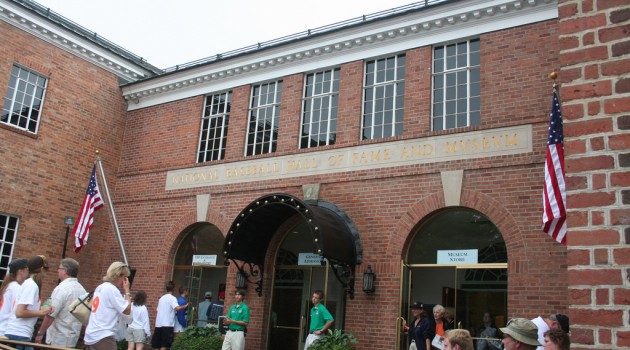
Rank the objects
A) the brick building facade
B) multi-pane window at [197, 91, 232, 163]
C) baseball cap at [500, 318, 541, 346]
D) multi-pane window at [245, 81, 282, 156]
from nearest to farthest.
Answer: baseball cap at [500, 318, 541, 346] → the brick building facade → multi-pane window at [245, 81, 282, 156] → multi-pane window at [197, 91, 232, 163]

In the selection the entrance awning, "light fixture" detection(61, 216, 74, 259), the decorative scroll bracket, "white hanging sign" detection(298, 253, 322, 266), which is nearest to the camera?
the entrance awning

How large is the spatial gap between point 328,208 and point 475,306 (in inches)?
158

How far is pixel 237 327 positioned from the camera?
511 inches

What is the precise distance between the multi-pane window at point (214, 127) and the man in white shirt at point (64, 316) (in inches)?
372

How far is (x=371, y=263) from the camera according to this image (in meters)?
13.1

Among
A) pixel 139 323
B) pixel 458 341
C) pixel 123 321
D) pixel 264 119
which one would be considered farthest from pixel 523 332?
pixel 264 119

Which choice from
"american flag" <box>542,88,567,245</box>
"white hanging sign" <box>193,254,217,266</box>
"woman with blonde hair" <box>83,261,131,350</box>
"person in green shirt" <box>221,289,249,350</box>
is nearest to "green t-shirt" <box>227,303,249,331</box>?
"person in green shirt" <box>221,289,249,350</box>

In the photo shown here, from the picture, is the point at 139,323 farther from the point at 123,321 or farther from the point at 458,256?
the point at 458,256

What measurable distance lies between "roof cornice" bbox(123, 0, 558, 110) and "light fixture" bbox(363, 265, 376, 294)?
5321 millimetres

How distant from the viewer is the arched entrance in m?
13.3

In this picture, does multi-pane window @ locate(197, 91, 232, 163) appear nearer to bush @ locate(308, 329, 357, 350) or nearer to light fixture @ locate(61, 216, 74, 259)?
light fixture @ locate(61, 216, 74, 259)

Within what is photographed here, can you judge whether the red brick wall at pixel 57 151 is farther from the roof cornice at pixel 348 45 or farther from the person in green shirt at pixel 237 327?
the person in green shirt at pixel 237 327

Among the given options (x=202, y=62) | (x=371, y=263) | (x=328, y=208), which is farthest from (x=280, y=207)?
(x=202, y=62)

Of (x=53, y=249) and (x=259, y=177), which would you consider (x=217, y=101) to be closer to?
(x=259, y=177)
